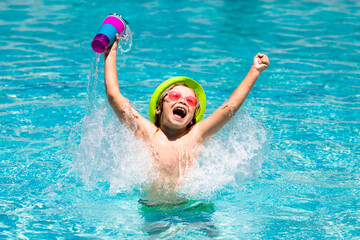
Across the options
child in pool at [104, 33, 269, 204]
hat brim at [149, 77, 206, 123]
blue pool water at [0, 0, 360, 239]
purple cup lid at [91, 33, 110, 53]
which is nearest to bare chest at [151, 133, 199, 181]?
child in pool at [104, 33, 269, 204]

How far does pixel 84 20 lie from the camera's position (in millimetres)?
10883

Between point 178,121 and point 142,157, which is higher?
point 178,121

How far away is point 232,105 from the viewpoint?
4.23 metres

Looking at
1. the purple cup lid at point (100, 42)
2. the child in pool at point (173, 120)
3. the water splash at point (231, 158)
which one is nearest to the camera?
the purple cup lid at point (100, 42)

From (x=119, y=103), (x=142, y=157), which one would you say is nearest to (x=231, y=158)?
(x=142, y=157)

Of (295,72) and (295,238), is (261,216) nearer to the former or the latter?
(295,238)

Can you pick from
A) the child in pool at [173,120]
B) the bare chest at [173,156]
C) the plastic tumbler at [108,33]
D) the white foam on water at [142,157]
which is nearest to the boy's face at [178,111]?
the child in pool at [173,120]

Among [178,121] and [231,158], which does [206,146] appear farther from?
[178,121]

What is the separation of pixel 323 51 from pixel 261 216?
555 cm

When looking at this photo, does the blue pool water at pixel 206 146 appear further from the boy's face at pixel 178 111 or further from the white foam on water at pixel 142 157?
the boy's face at pixel 178 111

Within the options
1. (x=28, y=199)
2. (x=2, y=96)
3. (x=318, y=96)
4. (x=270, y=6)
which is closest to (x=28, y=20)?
(x=2, y=96)

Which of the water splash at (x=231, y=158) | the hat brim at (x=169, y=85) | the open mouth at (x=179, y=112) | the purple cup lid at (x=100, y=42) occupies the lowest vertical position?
the water splash at (x=231, y=158)

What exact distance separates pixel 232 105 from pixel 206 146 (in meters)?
0.49

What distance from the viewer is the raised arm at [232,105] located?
423 centimetres
